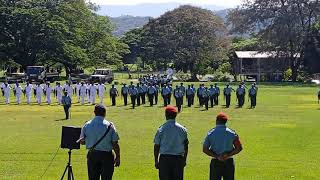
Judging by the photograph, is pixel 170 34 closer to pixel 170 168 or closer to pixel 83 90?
pixel 83 90

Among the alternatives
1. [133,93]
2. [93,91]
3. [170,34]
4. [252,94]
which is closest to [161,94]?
[133,93]

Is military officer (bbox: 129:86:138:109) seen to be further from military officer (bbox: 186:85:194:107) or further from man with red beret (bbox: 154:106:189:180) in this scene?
man with red beret (bbox: 154:106:189:180)

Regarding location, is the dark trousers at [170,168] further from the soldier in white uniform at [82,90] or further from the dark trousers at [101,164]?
the soldier in white uniform at [82,90]

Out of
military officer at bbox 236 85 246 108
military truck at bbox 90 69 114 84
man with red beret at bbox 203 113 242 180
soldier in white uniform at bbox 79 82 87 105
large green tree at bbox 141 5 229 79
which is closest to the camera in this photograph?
man with red beret at bbox 203 113 242 180

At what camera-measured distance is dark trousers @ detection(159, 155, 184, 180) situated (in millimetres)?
10703

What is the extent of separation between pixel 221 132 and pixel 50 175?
6034 mm

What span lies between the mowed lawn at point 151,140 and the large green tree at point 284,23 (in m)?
40.4

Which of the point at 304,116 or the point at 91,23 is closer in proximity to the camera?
the point at 304,116

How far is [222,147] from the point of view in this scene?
1051cm

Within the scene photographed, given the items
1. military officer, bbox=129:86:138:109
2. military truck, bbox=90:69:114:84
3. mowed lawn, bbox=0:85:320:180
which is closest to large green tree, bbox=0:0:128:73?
military truck, bbox=90:69:114:84

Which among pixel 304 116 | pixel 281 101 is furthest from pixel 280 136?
pixel 281 101

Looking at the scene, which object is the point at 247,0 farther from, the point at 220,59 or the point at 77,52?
the point at 77,52

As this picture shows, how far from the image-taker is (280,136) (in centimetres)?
2400

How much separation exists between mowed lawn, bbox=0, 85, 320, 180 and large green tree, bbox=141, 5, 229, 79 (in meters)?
45.4
